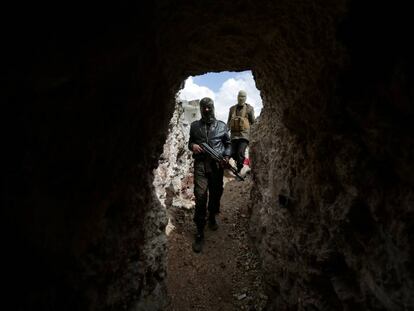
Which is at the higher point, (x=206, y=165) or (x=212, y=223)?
(x=206, y=165)

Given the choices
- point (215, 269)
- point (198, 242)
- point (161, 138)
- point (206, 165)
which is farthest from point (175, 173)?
point (161, 138)

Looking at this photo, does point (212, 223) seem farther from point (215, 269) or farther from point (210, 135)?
point (210, 135)

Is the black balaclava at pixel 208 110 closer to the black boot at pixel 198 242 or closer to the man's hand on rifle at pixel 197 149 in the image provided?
the man's hand on rifle at pixel 197 149

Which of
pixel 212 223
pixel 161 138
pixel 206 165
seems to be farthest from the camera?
pixel 212 223

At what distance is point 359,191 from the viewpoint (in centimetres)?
170

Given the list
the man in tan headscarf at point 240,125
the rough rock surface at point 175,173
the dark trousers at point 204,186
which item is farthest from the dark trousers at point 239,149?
the dark trousers at point 204,186

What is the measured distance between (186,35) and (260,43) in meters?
0.64

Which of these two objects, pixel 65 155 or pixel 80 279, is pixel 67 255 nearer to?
pixel 80 279

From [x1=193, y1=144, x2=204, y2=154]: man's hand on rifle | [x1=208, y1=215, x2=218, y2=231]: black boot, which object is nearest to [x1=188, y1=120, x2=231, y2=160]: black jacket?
[x1=193, y1=144, x2=204, y2=154]: man's hand on rifle

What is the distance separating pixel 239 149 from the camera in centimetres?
645

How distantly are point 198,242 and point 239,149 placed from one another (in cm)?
274

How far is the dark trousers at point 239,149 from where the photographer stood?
634cm

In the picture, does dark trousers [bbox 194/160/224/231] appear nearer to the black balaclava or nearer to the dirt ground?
the dirt ground

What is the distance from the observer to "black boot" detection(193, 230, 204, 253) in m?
4.17
